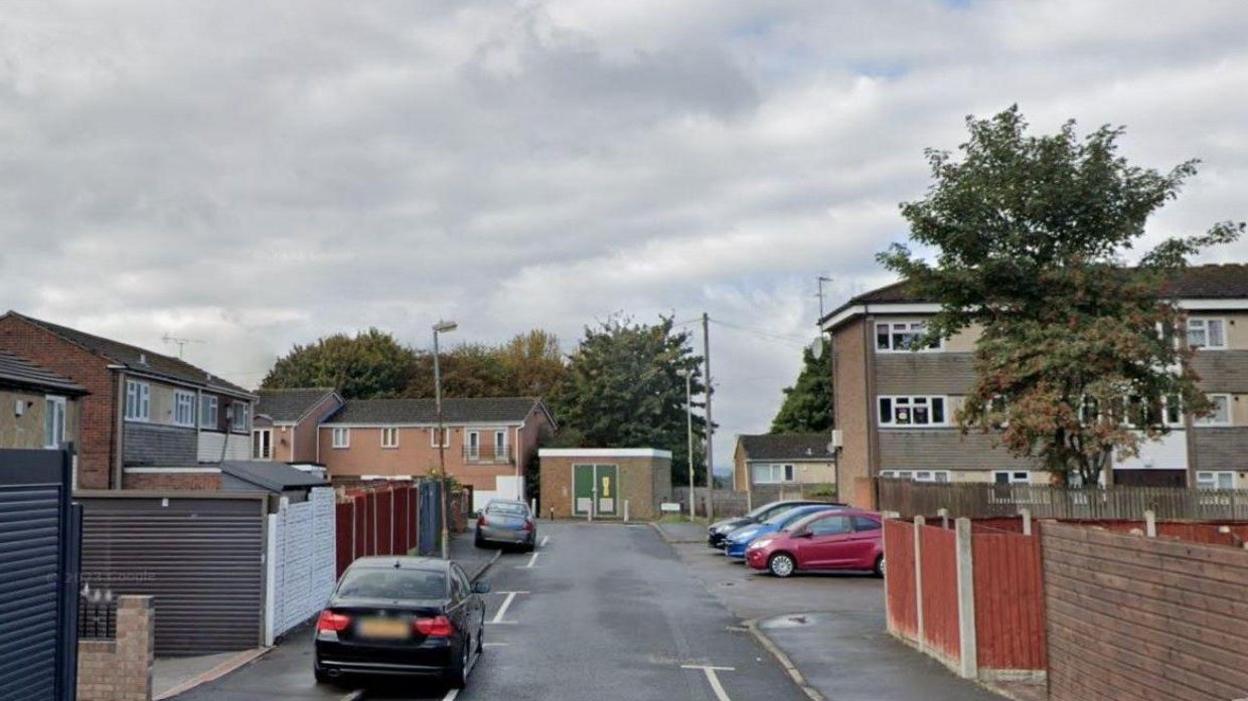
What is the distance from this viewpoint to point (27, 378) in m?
24.2

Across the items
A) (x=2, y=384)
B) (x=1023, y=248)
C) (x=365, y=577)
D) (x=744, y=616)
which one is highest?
(x=1023, y=248)

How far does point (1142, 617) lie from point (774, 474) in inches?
2243

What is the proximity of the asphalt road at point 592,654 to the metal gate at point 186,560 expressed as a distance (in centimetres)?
92

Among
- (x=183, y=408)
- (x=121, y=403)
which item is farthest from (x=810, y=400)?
(x=121, y=403)

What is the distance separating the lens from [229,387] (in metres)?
42.4

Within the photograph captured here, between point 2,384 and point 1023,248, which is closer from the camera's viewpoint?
point 2,384

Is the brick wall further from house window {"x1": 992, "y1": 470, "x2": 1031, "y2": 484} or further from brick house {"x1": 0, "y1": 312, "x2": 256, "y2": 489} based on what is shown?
house window {"x1": 992, "y1": 470, "x2": 1031, "y2": 484}

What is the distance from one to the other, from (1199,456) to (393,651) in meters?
35.9

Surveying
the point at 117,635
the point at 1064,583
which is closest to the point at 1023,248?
the point at 1064,583

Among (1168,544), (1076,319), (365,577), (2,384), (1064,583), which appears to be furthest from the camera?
(1076,319)

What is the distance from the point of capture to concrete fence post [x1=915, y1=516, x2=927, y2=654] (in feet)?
50.6

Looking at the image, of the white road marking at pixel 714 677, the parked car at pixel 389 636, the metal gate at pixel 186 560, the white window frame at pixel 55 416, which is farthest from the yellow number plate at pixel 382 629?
the white window frame at pixel 55 416

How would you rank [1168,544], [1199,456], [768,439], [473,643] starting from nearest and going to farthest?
[1168,544], [473,643], [1199,456], [768,439]

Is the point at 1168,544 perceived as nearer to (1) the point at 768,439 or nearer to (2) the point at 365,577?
(2) the point at 365,577
